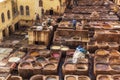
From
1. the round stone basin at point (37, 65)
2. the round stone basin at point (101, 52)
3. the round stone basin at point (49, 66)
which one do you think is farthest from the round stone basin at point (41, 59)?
the round stone basin at point (101, 52)

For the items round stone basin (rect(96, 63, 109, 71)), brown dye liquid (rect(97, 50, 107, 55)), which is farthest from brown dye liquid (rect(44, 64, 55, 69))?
brown dye liquid (rect(97, 50, 107, 55))

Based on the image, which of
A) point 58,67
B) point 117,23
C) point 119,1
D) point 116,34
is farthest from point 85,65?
point 119,1

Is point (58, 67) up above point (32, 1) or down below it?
below

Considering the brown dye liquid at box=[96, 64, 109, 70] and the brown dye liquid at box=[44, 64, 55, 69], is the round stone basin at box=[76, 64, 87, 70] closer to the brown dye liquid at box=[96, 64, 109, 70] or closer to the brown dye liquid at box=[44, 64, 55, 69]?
the brown dye liquid at box=[96, 64, 109, 70]

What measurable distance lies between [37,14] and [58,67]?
19603 millimetres

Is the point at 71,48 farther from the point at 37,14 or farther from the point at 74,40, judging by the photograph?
the point at 37,14

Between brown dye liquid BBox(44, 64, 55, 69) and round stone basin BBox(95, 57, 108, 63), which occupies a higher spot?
round stone basin BBox(95, 57, 108, 63)

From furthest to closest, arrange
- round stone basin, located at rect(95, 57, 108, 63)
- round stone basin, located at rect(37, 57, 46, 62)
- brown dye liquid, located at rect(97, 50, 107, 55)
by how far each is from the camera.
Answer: brown dye liquid, located at rect(97, 50, 107, 55) → round stone basin, located at rect(37, 57, 46, 62) → round stone basin, located at rect(95, 57, 108, 63)

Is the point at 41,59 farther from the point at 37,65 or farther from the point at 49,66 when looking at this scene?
the point at 49,66

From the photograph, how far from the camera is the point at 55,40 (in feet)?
74.9

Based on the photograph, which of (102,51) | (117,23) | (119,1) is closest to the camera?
(102,51)

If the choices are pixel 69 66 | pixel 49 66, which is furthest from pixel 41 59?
pixel 69 66

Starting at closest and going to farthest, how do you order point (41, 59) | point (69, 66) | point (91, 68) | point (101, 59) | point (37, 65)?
point (69, 66) → point (37, 65) → point (91, 68) → point (101, 59) → point (41, 59)

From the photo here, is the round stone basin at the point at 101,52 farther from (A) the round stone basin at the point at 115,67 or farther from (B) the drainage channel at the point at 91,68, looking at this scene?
(A) the round stone basin at the point at 115,67
